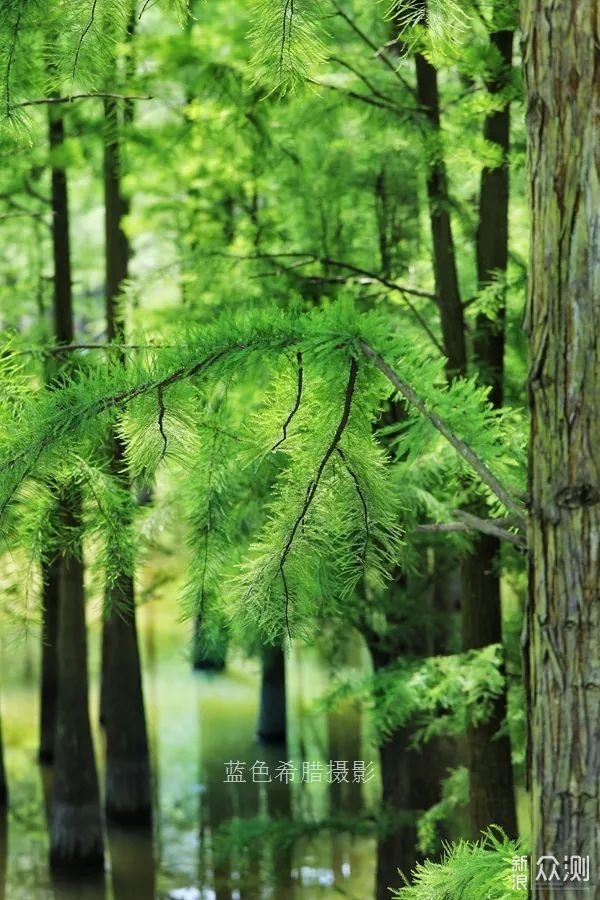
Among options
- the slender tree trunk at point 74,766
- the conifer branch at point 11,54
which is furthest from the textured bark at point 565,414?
the slender tree trunk at point 74,766

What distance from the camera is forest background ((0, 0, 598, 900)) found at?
3303mm

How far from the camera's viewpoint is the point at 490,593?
23.9 ft

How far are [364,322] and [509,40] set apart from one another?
4.20 m

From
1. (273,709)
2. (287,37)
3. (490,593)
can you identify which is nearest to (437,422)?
(287,37)

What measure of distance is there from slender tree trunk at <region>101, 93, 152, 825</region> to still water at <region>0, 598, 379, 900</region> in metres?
0.39

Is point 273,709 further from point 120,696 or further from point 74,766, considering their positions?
point 74,766

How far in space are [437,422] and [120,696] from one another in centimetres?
984

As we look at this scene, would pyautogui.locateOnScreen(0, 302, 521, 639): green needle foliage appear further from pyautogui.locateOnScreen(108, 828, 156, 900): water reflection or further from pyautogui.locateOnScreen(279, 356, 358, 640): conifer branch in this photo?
pyautogui.locateOnScreen(108, 828, 156, 900): water reflection

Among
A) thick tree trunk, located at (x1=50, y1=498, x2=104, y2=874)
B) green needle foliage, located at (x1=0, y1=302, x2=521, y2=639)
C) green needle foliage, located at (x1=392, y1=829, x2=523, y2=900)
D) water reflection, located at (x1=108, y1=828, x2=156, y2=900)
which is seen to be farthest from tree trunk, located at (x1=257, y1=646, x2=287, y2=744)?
green needle foliage, located at (x1=0, y1=302, x2=521, y2=639)

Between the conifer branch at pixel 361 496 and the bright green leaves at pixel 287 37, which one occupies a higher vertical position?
the bright green leaves at pixel 287 37

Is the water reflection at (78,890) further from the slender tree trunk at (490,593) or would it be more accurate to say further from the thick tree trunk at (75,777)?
the slender tree trunk at (490,593)

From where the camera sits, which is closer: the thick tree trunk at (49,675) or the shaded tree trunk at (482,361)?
the shaded tree trunk at (482,361)

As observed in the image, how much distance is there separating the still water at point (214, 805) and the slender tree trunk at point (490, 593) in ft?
6.59

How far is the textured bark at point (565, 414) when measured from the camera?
2.93 metres
